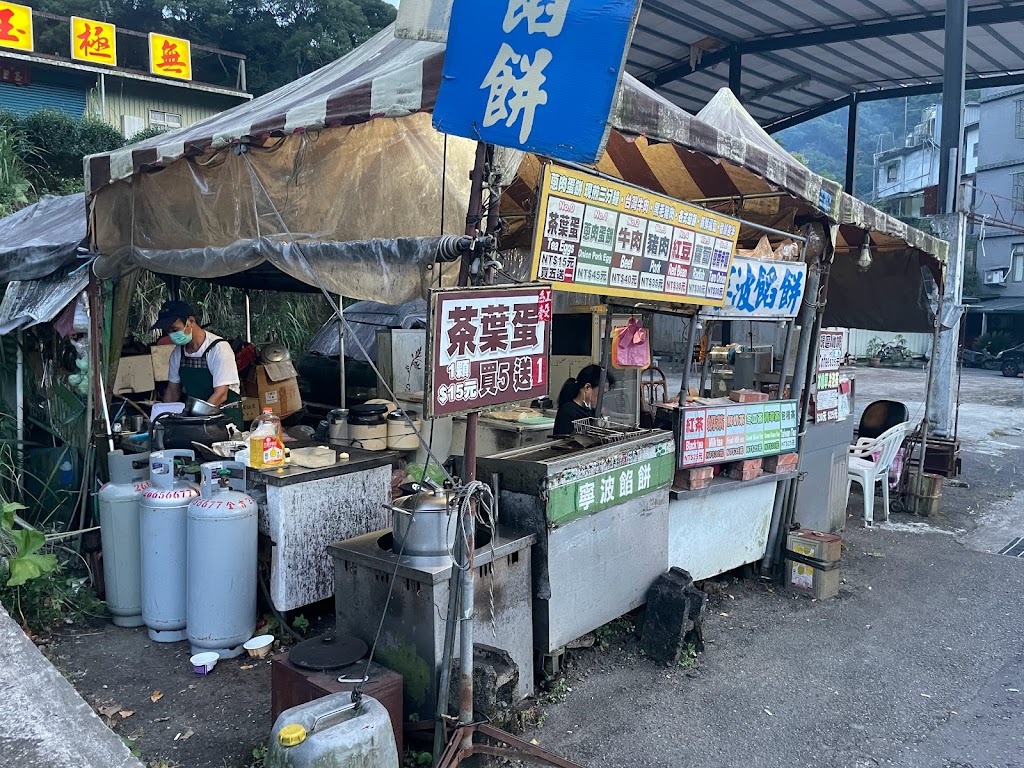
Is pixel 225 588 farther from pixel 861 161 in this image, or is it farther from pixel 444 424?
pixel 861 161

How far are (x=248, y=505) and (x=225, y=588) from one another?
20.5 inches

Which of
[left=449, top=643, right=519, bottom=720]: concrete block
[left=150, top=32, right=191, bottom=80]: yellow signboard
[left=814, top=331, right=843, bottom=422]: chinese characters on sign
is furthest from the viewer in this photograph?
[left=150, top=32, right=191, bottom=80]: yellow signboard

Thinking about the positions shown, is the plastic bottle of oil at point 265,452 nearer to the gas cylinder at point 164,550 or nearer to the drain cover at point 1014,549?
the gas cylinder at point 164,550

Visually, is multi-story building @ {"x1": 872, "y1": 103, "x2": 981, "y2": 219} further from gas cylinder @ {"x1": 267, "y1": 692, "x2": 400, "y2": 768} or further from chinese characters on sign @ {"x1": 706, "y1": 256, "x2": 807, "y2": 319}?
gas cylinder @ {"x1": 267, "y1": 692, "x2": 400, "y2": 768}

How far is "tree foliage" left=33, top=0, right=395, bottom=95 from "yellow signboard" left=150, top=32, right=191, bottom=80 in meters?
2.17

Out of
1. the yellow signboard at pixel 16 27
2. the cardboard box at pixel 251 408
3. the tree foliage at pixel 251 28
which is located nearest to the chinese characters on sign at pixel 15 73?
the yellow signboard at pixel 16 27

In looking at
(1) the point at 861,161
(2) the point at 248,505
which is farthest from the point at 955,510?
(1) the point at 861,161

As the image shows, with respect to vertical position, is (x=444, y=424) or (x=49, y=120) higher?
(x=49, y=120)

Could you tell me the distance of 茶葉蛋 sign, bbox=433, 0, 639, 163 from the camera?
2.89 m

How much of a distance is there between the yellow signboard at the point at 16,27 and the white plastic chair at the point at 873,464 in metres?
23.3

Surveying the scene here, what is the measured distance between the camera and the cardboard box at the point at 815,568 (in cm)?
592

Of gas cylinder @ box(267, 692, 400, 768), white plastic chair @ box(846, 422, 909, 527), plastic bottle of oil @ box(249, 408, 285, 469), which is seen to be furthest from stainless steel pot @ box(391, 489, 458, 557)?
white plastic chair @ box(846, 422, 909, 527)

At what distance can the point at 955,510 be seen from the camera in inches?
342

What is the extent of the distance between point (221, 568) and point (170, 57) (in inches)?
902
